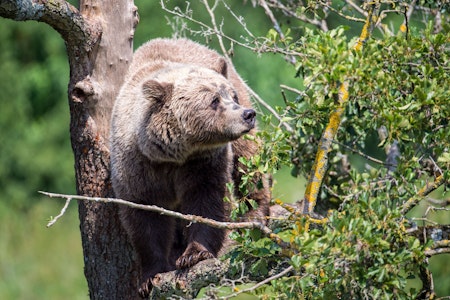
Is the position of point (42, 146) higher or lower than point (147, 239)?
higher

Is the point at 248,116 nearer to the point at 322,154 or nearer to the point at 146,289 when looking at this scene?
the point at 322,154

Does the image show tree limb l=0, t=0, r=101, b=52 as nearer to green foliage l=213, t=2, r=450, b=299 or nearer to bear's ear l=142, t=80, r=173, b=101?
bear's ear l=142, t=80, r=173, b=101

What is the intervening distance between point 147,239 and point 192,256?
45cm

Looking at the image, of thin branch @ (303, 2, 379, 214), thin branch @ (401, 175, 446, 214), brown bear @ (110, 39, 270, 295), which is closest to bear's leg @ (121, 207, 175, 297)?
brown bear @ (110, 39, 270, 295)

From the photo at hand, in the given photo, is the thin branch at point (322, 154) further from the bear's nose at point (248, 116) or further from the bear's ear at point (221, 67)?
the bear's ear at point (221, 67)

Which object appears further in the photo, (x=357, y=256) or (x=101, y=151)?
(x=101, y=151)

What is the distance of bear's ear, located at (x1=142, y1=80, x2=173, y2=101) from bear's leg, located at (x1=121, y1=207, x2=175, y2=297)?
725 millimetres

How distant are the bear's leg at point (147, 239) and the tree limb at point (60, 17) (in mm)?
1147

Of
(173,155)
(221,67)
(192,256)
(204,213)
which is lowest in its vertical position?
(192,256)

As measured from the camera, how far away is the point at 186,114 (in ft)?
17.0

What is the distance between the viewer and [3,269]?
12.5 m

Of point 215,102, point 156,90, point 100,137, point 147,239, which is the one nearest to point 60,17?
point 156,90

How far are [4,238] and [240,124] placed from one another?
9.04m

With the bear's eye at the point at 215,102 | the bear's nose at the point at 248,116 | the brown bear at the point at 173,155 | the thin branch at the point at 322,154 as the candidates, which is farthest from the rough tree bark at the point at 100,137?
the thin branch at the point at 322,154
